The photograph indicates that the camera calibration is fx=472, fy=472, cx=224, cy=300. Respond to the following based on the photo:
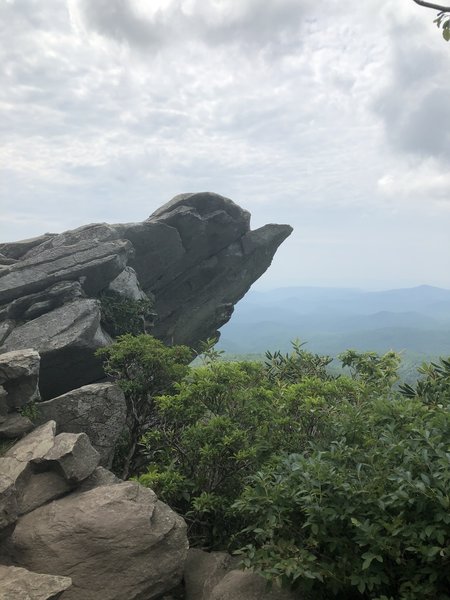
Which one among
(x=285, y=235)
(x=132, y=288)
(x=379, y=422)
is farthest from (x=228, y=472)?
(x=285, y=235)

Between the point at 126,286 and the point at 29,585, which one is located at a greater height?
the point at 126,286

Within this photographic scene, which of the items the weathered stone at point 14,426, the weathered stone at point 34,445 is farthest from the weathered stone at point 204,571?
the weathered stone at point 14,426

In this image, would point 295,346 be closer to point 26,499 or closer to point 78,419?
point 78,419

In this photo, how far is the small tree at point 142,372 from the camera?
1550cm

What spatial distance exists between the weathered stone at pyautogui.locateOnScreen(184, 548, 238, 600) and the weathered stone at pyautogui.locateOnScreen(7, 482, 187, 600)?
20.4 inches

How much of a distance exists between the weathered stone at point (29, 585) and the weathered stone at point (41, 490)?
2.13 m

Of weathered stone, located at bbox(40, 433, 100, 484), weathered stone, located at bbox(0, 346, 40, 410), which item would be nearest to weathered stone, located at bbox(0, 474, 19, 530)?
weathered stone, located at bbox(40, 433, 100, 484)

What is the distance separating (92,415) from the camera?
13453 mm

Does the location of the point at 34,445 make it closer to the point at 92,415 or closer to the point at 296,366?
the point at 92,415

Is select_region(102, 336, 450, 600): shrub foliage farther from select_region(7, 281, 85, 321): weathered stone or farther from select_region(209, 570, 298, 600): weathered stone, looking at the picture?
select_region(7, 281, 85, 321): weathered stone

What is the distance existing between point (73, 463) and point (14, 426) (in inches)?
112

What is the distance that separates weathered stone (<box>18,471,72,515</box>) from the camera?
388 inches

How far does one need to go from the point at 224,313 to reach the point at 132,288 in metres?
12.4

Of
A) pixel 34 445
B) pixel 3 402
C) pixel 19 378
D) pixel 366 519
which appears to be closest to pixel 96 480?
pixel 34 445
